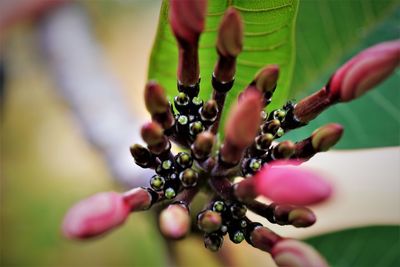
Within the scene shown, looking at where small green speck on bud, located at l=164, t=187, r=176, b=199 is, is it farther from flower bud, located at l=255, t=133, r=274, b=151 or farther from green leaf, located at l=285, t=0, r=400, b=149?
green leaf, located at l=285, t=0, r=400, b=149

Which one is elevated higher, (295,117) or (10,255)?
(295,117)

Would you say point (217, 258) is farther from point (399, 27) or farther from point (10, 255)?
point (10, 255)

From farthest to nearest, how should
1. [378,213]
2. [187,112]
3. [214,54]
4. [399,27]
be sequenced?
[378,213], [399,27], [214,54], [187,112]

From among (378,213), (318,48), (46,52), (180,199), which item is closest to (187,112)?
(180,199)

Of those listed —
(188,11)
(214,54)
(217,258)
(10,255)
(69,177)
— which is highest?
(188,11)

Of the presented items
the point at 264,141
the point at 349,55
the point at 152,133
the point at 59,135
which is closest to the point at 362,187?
the point at 349,55
